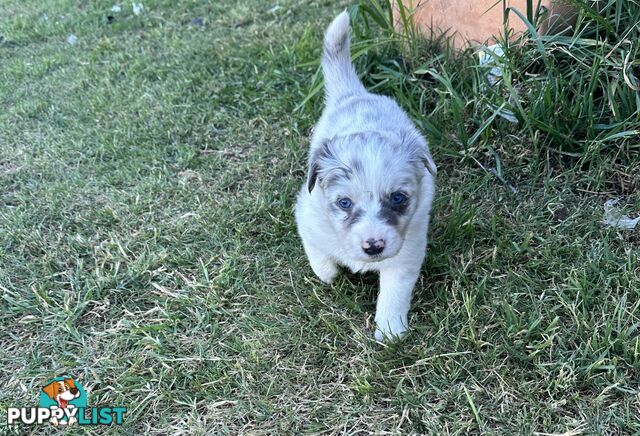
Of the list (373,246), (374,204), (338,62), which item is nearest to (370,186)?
(374,204)

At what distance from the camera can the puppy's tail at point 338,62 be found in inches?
122

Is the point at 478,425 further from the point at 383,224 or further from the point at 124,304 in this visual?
the point at 124,304

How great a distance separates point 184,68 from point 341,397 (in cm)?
343

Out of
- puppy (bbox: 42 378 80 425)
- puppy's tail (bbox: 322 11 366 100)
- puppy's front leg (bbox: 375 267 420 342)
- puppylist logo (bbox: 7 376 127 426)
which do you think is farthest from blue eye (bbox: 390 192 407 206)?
puppy (bbox: 42 378 80 425)

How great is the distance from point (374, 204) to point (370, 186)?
8 cm

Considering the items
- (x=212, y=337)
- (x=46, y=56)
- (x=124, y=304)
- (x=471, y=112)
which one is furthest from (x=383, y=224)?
(x=46, y=56)

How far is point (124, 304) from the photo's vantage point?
2570mm

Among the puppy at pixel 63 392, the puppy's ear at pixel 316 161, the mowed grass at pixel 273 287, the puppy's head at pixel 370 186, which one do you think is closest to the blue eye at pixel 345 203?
the puppy's head at pixel 370 186

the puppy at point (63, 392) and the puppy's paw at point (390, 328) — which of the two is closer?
the puppy at point (63, 392)

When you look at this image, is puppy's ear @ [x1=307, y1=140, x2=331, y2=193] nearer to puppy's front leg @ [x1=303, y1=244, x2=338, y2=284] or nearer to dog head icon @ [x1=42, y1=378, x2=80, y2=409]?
puppy's front leg @ [x1=303, y1=244, x2=338, y2=284]

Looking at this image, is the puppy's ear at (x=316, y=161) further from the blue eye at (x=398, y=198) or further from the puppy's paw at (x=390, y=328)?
the puppy's paw at (x=390, y=328)

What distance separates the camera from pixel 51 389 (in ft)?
7.24

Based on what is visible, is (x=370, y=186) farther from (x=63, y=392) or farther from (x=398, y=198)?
(x=63, y=392)

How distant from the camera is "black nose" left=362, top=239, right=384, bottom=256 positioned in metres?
2.01
